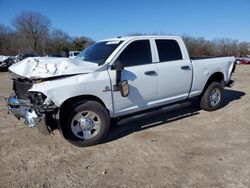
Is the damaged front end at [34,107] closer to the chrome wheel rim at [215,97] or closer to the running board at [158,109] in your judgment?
the running board at [158,109]

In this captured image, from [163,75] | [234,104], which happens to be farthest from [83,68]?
[234,104]

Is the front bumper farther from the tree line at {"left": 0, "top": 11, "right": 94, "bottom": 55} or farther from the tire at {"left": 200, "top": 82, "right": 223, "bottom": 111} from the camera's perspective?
the tree line at {"left": 0, "top": 11, "right": 94, "bottom": 55}

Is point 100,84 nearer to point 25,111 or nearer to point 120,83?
point 120,83

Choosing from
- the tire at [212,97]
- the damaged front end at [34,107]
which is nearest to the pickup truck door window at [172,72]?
the tire at [212,97]

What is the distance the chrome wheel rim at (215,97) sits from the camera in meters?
6.49

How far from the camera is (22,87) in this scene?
14.4 ft

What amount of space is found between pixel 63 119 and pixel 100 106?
2.19 ft

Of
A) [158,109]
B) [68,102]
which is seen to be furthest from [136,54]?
[68,102]

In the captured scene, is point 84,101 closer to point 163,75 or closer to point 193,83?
point 163,75

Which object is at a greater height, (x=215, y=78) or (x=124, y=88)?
(x=124, y=88)

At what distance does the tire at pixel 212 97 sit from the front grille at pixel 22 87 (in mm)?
4218

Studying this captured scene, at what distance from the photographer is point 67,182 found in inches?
132

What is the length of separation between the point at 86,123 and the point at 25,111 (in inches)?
41.1

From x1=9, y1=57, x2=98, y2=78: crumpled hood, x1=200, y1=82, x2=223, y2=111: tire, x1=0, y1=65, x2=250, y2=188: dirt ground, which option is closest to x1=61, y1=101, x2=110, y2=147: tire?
x1=0, y1=65, x2=250, y2=188: dirt ground
